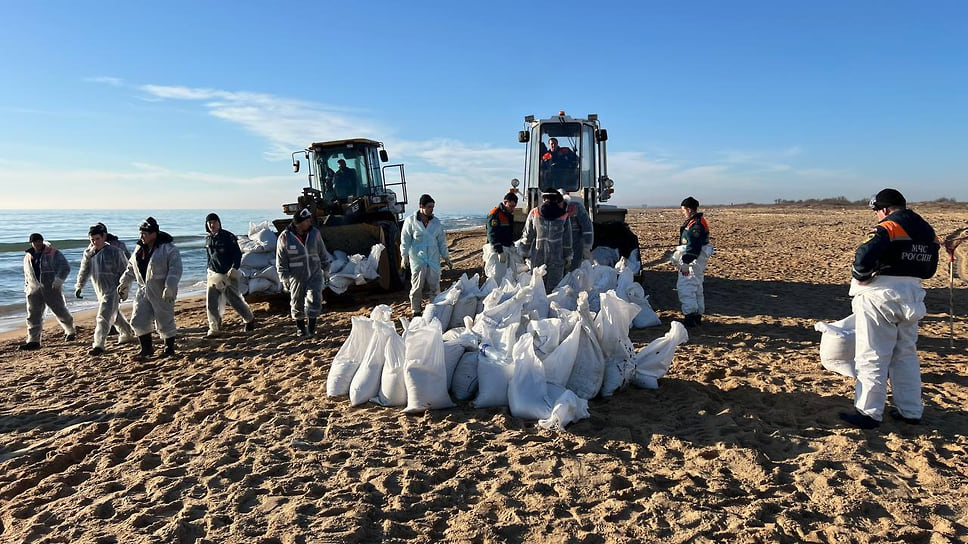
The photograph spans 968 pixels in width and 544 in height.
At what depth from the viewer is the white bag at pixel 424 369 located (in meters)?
3.59

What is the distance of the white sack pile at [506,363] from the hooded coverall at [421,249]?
2.39 m

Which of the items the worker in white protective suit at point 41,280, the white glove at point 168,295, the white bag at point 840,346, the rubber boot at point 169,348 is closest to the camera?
the white bag at point 840,346

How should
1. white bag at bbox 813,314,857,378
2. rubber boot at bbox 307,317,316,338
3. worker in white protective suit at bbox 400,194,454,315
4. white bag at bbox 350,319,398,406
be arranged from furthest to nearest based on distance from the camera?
worker in white protective suit at bbox 400,194,454,315
rubber boot at bbox 307,317,316,338
white bag at bbox 350,319,398,406
white bag at bbox 813,314,857,378

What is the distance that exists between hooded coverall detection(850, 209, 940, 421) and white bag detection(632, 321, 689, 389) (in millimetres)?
1090

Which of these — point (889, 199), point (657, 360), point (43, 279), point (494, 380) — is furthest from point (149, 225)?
point (889, 199)

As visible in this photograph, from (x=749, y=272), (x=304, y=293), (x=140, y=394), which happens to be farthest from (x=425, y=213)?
(x=749, y=272)

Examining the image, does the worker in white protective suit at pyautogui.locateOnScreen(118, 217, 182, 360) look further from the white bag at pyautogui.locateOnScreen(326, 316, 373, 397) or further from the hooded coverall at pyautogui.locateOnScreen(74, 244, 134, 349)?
the white bag at pyautogui.locateOnScreen(326, 316, 373, 397)

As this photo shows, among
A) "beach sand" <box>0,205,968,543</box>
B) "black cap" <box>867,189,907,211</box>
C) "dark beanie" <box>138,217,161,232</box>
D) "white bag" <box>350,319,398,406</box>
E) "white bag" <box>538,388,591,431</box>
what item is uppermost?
"dark beanie" <box>138,217,161,232</box>

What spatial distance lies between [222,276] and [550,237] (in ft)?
12.8

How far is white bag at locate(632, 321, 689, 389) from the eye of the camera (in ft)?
13.2

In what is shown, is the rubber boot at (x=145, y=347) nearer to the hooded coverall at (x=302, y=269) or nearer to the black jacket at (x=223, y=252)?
the black jacket at (x=223, y=252)

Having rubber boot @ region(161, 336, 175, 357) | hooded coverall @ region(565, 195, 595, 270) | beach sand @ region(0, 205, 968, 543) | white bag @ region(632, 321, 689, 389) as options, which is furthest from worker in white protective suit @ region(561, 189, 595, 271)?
rubber boot @ region(161, 336, 175, 357)

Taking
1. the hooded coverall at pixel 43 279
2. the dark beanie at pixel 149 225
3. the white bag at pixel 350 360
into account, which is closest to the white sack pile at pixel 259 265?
the dark beanie at pixel 149 225

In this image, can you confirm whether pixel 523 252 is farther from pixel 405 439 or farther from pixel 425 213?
pixel 405 439
